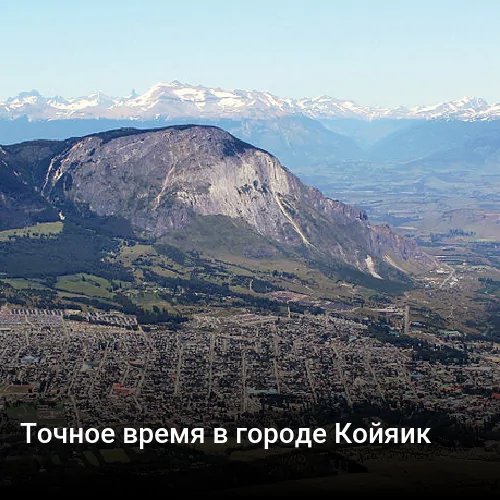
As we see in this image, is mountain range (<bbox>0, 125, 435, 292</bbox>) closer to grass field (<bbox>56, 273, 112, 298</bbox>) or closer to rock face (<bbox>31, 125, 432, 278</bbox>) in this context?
rock face (<bbox>31, 125, 432, 278</bbox>)

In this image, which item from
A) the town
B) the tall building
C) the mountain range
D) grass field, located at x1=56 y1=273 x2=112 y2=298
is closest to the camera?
the town

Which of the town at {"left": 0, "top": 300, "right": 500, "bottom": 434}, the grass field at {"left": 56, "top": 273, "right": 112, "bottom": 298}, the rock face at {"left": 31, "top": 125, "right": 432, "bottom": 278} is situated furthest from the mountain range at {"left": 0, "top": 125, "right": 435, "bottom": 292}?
the town at {"left": 0, "top": 300, "right": 500, "bottom": 434}

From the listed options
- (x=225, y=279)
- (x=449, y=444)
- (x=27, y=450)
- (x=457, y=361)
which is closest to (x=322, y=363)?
(x=457, y=361)

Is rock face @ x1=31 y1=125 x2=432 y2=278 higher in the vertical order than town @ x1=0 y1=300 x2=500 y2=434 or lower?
higher

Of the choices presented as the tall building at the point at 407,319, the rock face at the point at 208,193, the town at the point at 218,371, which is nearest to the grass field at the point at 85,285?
→ the town at the point at 218,371

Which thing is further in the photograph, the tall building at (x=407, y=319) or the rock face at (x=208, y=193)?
the rock face at (x=208, y=193)

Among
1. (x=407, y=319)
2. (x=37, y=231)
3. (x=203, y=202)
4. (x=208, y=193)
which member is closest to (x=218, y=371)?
(x=407, y=319)

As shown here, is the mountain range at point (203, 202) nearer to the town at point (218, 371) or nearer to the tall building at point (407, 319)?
A: the tall building at point (407, 319)
